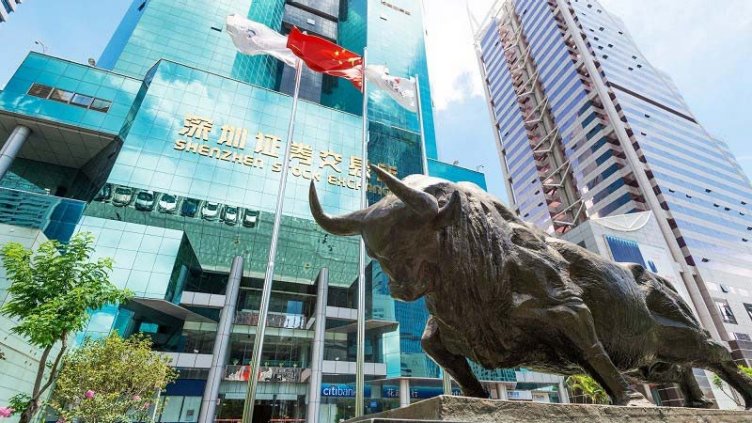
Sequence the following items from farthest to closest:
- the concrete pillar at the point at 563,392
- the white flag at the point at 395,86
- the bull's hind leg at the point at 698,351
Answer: the concrete pillar at the point at 563,392 < the white flag at the point at 395,86 < the bull's hind leg at the point at 698,351

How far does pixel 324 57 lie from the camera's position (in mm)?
13750

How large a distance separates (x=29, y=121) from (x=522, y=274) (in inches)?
1481

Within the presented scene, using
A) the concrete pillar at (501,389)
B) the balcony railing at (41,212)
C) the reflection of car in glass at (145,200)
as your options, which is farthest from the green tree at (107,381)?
the concrete pillar at (501,389)

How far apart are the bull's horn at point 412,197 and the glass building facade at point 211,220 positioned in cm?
2659

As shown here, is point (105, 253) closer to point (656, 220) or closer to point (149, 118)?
point (149, 118)

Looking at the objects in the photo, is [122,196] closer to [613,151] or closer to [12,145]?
[12,145]

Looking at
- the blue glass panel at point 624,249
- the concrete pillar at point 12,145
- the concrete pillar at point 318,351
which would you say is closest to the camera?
the concrete pillar at point 318,351

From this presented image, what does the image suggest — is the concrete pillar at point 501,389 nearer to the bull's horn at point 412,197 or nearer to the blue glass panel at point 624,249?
the blue glass panel at point 624,249

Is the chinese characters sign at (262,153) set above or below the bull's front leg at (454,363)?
above

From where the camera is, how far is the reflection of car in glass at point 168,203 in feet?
94.7

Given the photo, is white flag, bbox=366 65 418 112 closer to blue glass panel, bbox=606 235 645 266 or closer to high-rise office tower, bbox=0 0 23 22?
blue glass panel, bbox=606 235 645 266

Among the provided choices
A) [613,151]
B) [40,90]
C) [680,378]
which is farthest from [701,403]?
[613,151]

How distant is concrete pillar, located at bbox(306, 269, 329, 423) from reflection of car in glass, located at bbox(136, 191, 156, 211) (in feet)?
45.4

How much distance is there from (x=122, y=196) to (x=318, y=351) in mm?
18250
